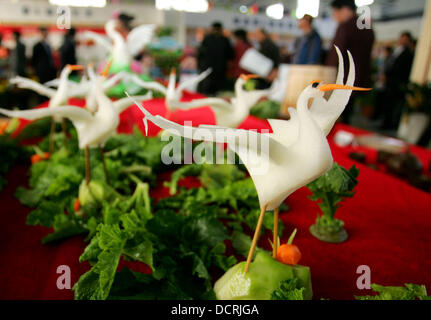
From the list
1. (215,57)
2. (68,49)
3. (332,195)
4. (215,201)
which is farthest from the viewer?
(215,57)

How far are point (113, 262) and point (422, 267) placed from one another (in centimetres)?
61

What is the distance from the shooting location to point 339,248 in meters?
0.76

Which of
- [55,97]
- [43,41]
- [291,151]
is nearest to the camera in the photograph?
[291,151]

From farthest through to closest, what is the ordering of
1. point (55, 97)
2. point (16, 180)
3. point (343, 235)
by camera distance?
point (16, 180) → point (55, 97) → point (343, 235)

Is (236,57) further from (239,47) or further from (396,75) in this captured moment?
(396,75)

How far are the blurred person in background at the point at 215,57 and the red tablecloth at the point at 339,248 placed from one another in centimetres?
284

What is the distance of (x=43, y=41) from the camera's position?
3.92 meters

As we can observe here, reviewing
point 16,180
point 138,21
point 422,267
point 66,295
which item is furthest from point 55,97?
point 138,21

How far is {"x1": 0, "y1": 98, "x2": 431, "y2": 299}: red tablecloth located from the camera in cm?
64

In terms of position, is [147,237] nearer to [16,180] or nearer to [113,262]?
[113,262]

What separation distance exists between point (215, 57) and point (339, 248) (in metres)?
3.22

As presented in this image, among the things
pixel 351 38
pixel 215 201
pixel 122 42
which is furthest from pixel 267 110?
pixel 215 201
